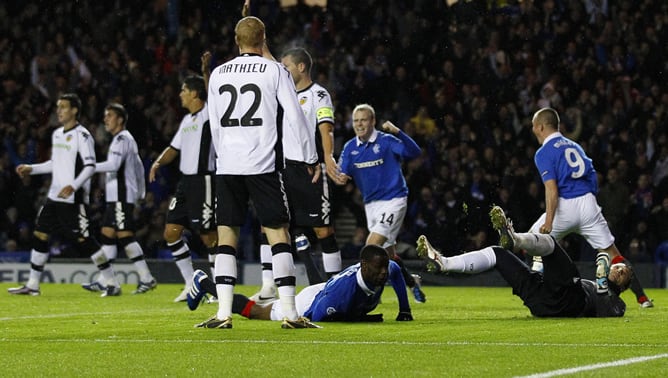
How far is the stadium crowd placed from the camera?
1925cm

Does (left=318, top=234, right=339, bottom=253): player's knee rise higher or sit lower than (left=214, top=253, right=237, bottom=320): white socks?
higher

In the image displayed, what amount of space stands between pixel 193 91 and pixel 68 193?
240 cm

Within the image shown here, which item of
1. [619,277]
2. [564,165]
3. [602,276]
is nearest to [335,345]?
[602,276]

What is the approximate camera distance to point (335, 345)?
7668mm

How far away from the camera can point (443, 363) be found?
21.8ft

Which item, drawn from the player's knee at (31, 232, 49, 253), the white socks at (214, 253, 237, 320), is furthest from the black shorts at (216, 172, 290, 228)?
the player's knee at (31, 232, 49, 253)

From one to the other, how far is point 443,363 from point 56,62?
20.0 meters

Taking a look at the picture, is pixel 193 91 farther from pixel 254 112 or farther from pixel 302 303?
pixel 254 112

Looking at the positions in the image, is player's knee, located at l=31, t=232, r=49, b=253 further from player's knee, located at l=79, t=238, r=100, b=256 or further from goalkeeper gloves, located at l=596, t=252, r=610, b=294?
goalkeeper gloves, located at l=596, t=252, r=610, b=294

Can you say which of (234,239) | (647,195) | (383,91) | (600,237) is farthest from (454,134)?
(234,239)

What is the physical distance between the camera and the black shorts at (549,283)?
9789 mm

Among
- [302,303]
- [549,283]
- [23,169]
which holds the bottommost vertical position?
[302,303]

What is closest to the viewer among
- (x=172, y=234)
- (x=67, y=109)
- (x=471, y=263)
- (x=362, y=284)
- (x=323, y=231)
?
(x=362, y=284)

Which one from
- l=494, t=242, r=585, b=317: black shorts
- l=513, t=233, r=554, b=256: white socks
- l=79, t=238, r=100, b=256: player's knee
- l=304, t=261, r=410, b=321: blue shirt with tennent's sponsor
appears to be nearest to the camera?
l=304, t=261, r=410, b=321: blue shirt with tennent's sponsor
